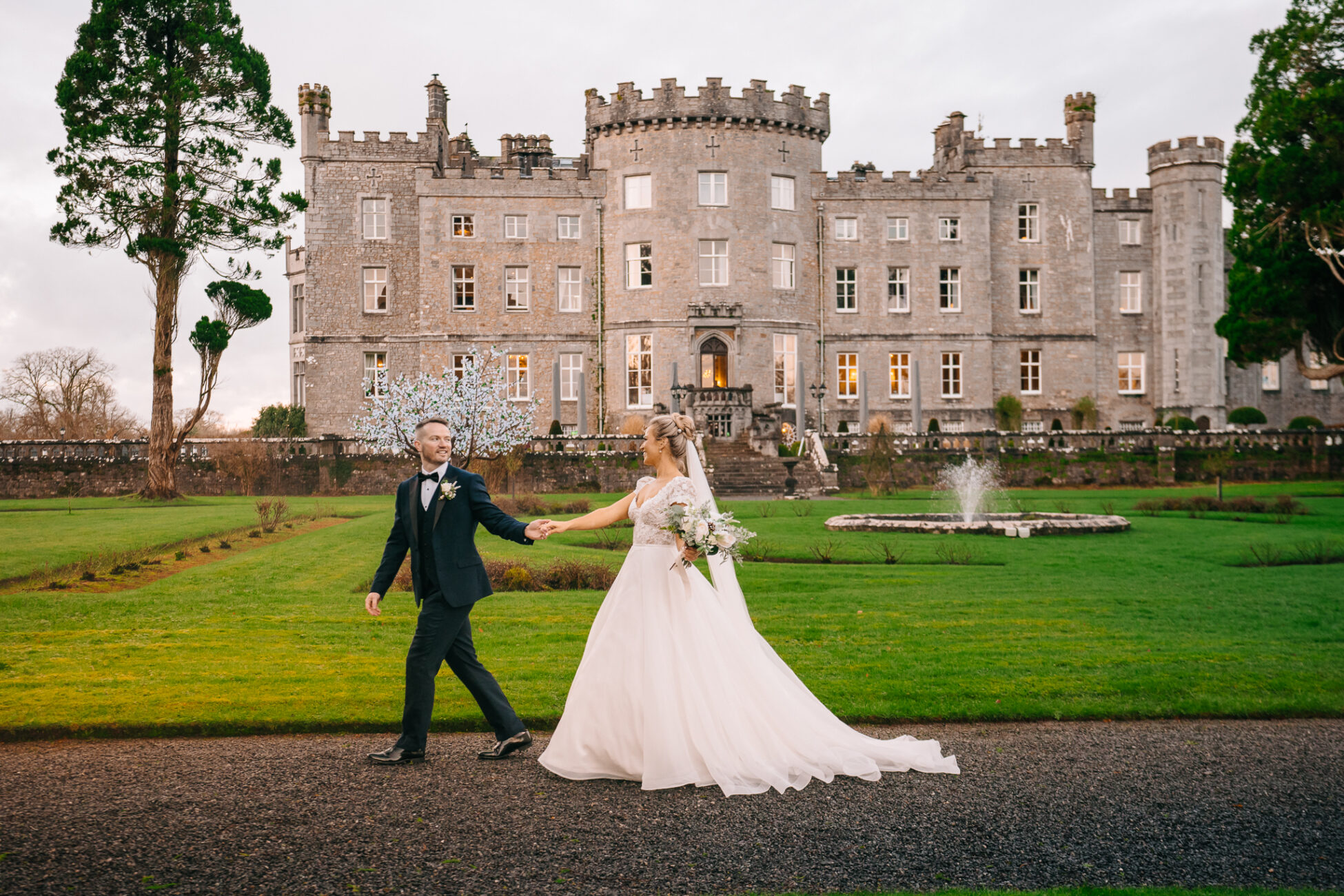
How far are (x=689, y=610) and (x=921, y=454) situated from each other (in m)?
25.1

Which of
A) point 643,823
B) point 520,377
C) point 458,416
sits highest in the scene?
point 520,377

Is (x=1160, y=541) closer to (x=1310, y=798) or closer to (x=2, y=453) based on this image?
(x=1310, y=798)

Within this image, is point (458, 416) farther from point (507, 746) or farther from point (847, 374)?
point (847, 374)

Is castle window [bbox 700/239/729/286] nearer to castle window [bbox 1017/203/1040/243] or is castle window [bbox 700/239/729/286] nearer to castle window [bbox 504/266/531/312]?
castle window [bbox 504/266/531/312]

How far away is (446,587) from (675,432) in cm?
160

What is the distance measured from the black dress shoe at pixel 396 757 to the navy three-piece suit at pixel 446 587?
0.03 m

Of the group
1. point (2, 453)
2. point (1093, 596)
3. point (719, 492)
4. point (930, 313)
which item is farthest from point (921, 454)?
point (2, 453)

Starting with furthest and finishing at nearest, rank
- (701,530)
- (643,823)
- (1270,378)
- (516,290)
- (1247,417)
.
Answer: (1270,378) → (516,290) → (1247,417) → (701,530) → (643,823)

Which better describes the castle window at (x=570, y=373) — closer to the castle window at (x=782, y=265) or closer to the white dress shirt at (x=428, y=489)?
the castle window at (x=782, y=265)

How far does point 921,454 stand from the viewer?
29938mm

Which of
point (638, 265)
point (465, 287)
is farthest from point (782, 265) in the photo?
point (465, 287)

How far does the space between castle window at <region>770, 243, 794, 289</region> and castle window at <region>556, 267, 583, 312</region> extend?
23.4 ft

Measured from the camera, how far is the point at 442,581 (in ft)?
19.4

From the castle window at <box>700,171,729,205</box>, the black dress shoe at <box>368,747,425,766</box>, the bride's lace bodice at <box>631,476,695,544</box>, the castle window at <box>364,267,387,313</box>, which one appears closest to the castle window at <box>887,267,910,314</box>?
the castle window at <box>700,171,729,205</box>
